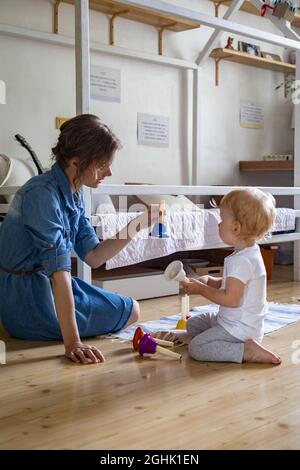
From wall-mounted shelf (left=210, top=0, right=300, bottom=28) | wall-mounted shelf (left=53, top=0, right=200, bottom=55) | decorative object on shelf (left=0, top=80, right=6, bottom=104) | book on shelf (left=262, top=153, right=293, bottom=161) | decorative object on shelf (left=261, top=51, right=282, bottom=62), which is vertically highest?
wall-mounted shelf (left=210, top=0, right=300, bottom=28)

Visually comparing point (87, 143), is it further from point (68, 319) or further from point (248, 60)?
point (248, 60)

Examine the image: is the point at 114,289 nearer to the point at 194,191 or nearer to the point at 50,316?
the point at 194,191

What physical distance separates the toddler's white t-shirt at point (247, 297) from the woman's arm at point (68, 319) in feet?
1.20

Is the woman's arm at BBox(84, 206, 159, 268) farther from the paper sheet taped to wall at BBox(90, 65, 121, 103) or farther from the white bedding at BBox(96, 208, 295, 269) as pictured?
the paper sheet taped to wall at BBox(90, 65, 121, 103)

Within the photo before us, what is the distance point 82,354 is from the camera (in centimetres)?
164

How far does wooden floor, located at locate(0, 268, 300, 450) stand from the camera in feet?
3.66

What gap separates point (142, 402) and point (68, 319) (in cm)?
37

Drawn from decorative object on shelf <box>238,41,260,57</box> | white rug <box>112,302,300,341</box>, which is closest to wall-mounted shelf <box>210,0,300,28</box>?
decorative object on shelf <box>238,41,260,57</box>

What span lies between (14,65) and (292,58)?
82.5 inches

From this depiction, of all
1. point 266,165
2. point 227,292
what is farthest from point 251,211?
point 266,165

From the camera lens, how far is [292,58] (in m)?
4.13

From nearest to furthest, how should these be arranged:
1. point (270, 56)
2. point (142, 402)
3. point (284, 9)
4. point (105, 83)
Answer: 1. point (142, 402)
2. point (284, 9)
3. point (105, 83)
4. point (270, 56)

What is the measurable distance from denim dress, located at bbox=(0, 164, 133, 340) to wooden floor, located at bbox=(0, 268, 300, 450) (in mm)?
93
